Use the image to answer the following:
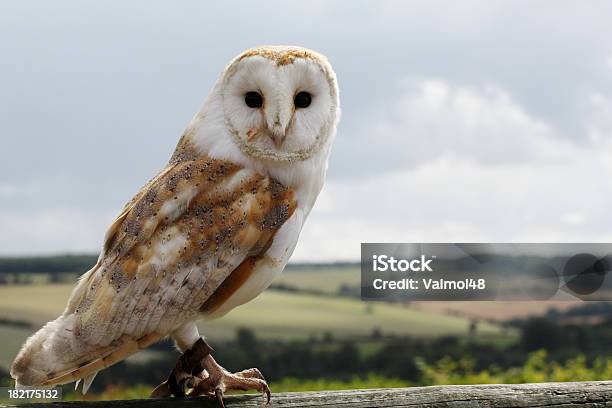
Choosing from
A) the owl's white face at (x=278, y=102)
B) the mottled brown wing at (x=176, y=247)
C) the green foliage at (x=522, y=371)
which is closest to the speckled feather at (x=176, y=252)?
the mottled brown wing at (x=176, y=247)

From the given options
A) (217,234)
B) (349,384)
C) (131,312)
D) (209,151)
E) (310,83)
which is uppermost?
(310,83)

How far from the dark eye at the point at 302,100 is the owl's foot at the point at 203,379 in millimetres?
751

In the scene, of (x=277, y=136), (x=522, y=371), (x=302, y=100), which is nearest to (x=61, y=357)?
(x=277, y=136)

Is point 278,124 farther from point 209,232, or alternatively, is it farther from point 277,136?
point 209,232

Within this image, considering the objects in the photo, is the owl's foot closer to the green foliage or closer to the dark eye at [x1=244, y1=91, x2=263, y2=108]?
the dark eye at [x1=244, y1=91, x2=263, y2=108]

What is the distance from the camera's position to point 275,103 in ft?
7.91

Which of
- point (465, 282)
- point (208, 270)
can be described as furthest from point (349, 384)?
point (208, 270)

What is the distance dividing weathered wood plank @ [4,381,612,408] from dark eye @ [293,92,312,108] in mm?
850

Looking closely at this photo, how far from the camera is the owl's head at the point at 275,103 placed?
7.90 feet

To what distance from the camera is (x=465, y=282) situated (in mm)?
5301

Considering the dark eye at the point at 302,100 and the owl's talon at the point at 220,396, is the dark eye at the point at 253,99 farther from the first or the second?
the owl's talon at the point at 220,396

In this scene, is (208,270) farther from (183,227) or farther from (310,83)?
(310,83)

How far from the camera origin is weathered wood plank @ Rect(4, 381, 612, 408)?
2.35 metres

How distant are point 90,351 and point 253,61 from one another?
0.94m
